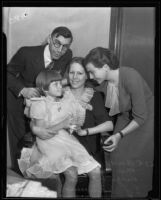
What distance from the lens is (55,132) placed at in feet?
6.56

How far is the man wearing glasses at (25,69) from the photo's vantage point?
201cm

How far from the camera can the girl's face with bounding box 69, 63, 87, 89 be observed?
2.00 m

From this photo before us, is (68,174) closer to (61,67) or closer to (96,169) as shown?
(96,169)

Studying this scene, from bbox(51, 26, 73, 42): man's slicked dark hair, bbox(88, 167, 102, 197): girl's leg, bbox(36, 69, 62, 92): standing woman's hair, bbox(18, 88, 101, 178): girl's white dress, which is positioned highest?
bbox(51, 26, 73, 42): man's slicked dark hair

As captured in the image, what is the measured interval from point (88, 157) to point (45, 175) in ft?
0.74

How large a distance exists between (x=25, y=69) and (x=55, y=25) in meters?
0.26

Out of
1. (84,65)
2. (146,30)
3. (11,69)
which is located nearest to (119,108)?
(84,65)

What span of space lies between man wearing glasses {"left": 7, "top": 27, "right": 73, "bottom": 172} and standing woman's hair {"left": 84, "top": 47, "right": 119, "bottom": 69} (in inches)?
3.9

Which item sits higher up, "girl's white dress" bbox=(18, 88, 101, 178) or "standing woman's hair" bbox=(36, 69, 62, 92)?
"standing woman's hair" bbox=(36, 69, 62, 92)

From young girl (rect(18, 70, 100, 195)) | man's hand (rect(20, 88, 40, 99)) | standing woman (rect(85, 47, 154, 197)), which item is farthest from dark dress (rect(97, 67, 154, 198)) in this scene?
man's hand (rect(20, 88, 40, 99))

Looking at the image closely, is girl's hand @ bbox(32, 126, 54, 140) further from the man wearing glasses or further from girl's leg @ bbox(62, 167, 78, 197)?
girl's leg @ bbox(62, 167, 78, 197)

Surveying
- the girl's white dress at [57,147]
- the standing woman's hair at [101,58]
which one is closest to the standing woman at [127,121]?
the standing woman's hair at [101,58]

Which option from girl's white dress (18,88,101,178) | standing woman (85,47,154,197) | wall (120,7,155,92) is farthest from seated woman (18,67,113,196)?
wall (120,7,155,92)

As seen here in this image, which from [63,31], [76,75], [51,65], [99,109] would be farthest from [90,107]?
[63,31]
